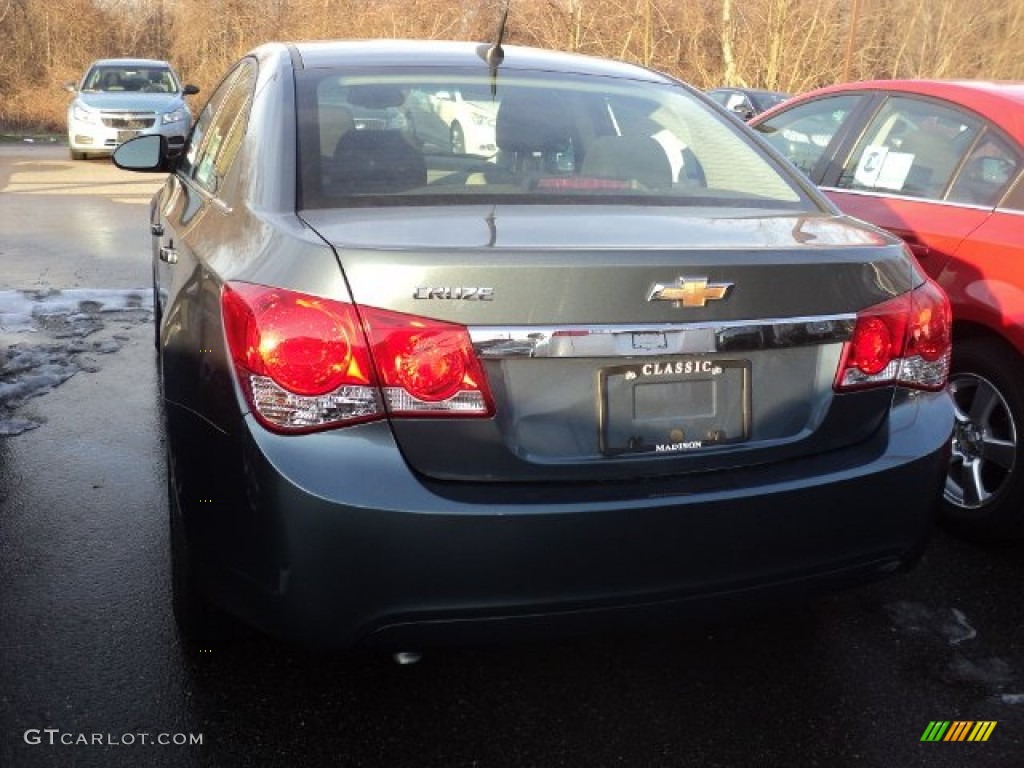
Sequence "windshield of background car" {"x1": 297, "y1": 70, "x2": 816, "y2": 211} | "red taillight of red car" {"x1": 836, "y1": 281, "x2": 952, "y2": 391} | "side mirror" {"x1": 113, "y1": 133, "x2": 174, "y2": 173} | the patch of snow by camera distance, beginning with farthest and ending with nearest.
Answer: the patch of snow → "side mirror" {"x1": 113, "y1": 133, "x2": 174, "y2": 173} → "windshield of background car" {"x1": 297, "y1": 70, "x2": 816, "y2": 211} → "red taillight of red car" {"x1": 836, "y1": 281, "x2": 952, "y2": 391}

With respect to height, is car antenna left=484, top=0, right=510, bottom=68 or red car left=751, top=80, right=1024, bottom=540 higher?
car antenna left=484, top=0, right=510, bottom=68

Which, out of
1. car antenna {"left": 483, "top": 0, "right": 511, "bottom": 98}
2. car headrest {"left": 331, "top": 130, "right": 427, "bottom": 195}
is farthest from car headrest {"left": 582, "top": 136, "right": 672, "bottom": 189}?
car headrest {"left": 331, "top": 130, "right": 427, "bottom": 195}

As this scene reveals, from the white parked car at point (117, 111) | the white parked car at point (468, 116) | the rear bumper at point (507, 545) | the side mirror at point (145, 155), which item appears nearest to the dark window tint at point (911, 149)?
the white parked car at point (468, 116)

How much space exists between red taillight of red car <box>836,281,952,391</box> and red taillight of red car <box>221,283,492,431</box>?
2.95 feet

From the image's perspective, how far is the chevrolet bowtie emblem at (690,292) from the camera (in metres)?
2.14

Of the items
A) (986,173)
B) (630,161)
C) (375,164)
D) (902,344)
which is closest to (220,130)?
(375,164)

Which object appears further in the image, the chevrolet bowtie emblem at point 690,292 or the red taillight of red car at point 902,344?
the red taillight of red car at point 902,344

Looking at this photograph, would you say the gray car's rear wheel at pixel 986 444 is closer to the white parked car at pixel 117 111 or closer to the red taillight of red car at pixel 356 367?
the red taillight of red car at pixel 356 367

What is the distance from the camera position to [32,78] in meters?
27.2

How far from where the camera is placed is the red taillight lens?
2.05m

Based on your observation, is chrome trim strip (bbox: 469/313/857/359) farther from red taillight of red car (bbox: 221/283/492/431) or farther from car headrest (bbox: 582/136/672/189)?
car headrest (bbox: 582/136/672/189)

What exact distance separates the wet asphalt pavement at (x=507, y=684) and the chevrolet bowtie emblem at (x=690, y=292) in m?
1.11

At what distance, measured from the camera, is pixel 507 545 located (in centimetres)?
210

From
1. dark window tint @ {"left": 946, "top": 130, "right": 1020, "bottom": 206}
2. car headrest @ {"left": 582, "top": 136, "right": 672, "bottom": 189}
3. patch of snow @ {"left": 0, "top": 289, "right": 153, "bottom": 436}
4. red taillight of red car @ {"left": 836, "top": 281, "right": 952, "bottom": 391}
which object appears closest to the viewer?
red taillight of red car @ {"left": 836, "top": 281, "right": 952, "bottom": 391}
